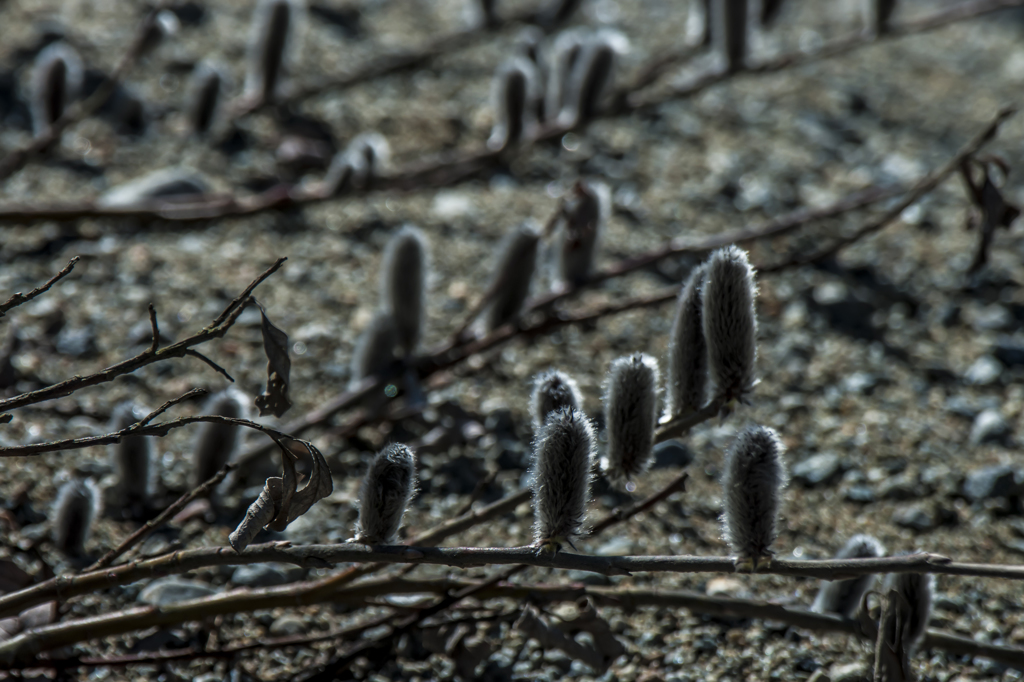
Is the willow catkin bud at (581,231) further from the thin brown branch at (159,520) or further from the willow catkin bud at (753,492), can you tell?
the thin brown branch at (159,520)

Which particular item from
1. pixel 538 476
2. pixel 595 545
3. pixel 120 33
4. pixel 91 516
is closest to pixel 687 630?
pixel 595 545

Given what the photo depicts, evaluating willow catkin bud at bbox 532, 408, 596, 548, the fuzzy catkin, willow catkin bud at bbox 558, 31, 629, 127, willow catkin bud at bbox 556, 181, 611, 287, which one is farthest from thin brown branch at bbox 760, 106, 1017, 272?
willow catkin bud at bbox 558, 31, 629, 127

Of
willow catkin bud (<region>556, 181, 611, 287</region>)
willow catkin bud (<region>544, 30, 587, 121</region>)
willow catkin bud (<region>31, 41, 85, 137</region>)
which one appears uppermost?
willow catkin bud (<region>544, 30, 587, 121</region>)

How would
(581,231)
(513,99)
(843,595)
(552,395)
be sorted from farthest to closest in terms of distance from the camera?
(513,99) < (581,231) < (843,595) < (552,395)

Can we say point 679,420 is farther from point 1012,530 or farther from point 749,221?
point 749,221

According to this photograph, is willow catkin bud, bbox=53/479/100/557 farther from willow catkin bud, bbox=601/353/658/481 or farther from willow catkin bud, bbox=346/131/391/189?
willow catkin bud, bbox=346/131/391/189

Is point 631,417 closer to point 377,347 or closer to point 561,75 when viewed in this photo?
point 377,347

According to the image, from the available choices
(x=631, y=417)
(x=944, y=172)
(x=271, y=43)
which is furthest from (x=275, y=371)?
(x=271, y=43)
